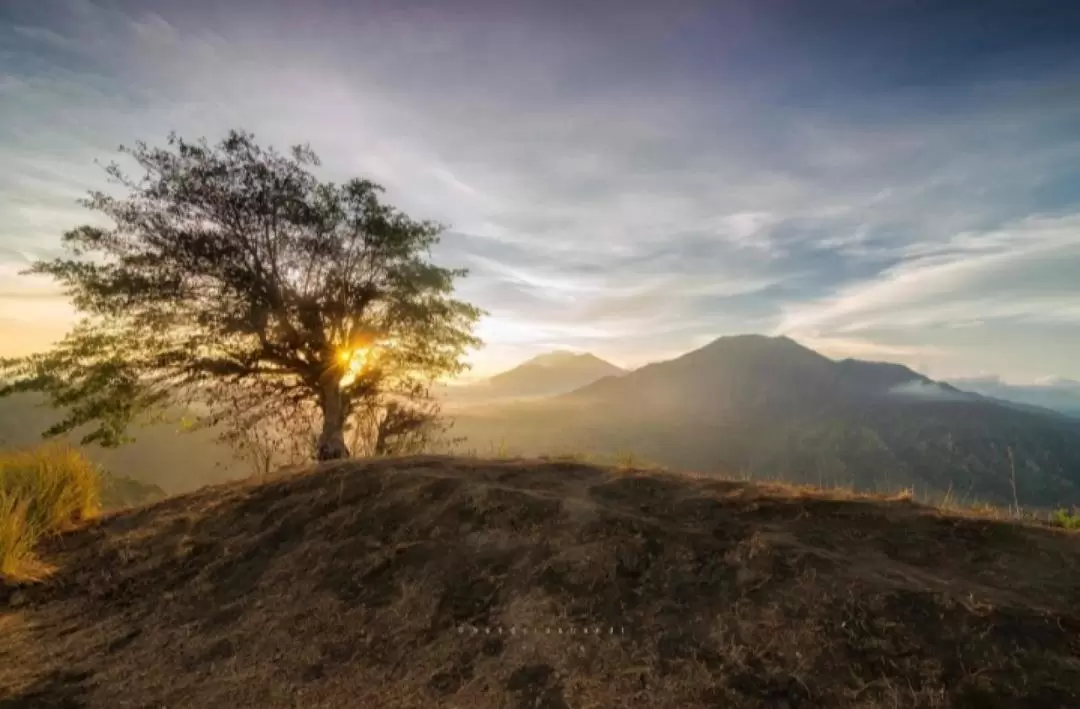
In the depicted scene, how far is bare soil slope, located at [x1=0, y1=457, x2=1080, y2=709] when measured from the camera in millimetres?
4711

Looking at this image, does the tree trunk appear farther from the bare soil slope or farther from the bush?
the bare soil slope

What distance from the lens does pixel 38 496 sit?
34.0ft

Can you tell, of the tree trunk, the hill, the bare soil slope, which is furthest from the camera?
the hill

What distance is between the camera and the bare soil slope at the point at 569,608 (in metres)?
4.71

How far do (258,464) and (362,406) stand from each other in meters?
3.22

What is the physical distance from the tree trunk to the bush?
4.49 meters

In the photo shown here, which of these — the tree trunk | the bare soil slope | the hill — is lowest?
the hill

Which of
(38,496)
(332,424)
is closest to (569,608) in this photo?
(38,496)

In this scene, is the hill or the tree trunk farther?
the hill

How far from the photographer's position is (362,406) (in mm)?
17297

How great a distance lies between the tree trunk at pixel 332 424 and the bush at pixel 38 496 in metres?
4.49

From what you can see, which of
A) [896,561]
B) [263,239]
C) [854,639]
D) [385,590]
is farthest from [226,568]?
[263,239]

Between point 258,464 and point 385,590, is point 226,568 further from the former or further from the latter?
point 258,464

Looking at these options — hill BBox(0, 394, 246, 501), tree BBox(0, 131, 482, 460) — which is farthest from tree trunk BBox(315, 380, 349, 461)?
hill BBox(0, 394, 246, 501)
